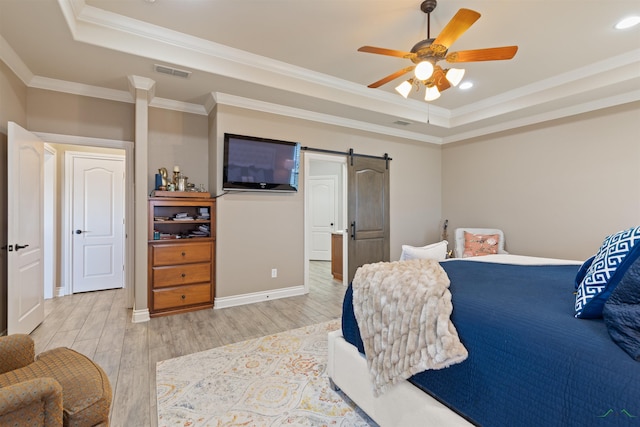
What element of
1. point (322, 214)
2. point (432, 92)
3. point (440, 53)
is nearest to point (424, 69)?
point (440, 53)

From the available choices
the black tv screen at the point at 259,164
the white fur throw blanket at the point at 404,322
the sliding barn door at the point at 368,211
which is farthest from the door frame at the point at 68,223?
the white fur throw blanket at the point at 404,322

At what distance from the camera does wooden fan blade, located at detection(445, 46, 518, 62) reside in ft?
7.12

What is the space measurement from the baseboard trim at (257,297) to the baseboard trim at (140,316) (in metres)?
0.74

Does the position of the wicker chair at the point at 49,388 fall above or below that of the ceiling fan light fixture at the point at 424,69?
below

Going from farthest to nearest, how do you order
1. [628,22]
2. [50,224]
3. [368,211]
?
[368,211]
[50,224]
[628,22]

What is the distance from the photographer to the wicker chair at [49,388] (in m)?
1.05

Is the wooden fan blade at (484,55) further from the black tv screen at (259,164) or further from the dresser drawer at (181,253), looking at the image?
the dresser drawer at (181,253)

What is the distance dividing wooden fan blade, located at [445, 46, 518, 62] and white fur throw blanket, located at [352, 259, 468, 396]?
168cm

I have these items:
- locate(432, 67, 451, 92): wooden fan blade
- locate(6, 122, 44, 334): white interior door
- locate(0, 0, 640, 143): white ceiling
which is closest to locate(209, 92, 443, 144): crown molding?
locate(0, 0, 640, 143): white ceiling

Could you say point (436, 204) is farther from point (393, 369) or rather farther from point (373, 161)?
point (393, 369)

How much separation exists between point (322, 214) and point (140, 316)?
4.89 metres

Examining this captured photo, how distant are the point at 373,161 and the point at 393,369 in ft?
13.1

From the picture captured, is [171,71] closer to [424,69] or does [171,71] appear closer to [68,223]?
[424,69]

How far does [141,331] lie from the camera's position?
3020 millimetres
